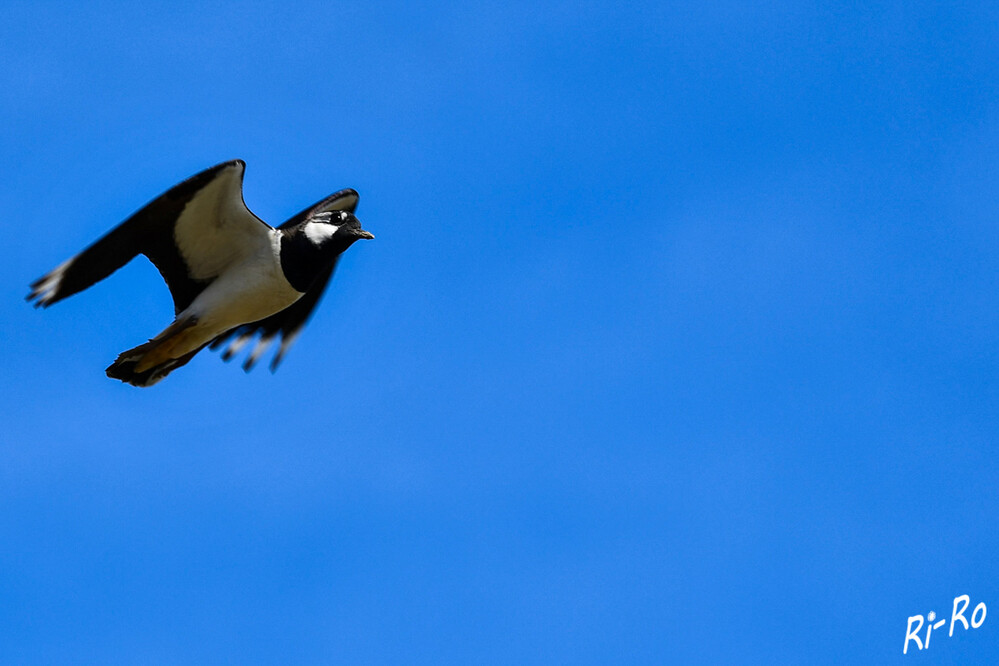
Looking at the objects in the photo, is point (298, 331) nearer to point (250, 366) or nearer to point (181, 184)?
point (250, 366)

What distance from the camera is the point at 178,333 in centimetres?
1405

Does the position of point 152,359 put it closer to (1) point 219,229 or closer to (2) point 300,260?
(1) point 219,229

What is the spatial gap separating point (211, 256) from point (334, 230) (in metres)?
1.26

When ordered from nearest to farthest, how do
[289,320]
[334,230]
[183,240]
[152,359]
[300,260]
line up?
[152,359], [183,240], [300,260], [334,230], [289,320]

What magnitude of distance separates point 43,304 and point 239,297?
1.95 metres

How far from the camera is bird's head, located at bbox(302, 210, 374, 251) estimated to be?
48.0ft

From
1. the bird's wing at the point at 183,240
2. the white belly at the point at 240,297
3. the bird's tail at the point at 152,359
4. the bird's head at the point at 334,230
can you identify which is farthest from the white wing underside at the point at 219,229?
the bird's tail at the point at 152,359

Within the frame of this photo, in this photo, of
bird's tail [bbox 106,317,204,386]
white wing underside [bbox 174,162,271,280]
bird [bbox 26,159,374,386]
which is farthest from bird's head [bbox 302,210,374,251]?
bird's tail [bbox 106,317,204,386]

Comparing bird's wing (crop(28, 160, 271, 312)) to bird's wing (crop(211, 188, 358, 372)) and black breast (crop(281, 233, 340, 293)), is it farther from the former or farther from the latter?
bird's wing (crop(211, 188, 358, 372))

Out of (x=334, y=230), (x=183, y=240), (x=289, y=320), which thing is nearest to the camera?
(x=183, y=240)

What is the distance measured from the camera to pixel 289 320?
16266 mm

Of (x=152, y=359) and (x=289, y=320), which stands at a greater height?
(x=289, y=320)

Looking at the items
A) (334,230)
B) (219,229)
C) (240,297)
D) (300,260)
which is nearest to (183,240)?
(219,229)

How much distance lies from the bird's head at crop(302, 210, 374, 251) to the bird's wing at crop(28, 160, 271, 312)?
18.5 inches
